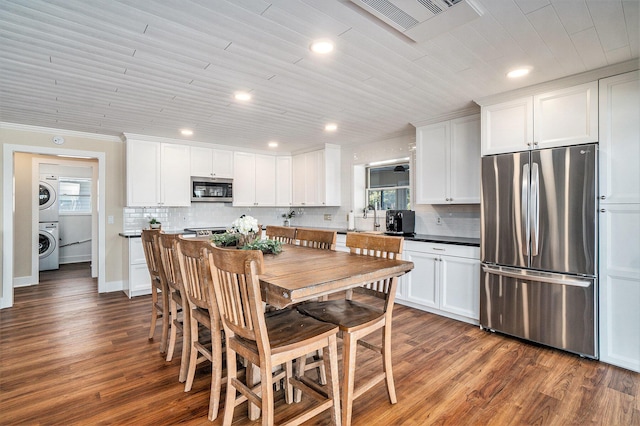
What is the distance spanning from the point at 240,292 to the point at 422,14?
5.90ft

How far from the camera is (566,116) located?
2727 millimetres

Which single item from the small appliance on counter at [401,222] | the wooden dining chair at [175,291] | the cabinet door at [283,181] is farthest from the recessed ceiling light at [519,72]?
the cabinet door at [283,181]

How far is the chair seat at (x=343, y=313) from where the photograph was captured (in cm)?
186

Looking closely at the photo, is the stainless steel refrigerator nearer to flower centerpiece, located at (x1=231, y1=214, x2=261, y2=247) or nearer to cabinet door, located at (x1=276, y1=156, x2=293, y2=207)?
flower centerpiece, located at (x1=231, y1=214, x2=261, y2=247)

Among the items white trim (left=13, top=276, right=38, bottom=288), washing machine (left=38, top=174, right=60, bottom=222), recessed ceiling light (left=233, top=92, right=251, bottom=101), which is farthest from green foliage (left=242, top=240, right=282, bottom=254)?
washing machine (left=38, top=174, right=60, bottom=222)

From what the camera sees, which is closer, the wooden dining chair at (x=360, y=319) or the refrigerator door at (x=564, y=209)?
the wooden dining chair at (x=360, y=319)

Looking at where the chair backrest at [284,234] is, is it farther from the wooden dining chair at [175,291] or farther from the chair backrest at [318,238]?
the wooden dining chair at [175,291]

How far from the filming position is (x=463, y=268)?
11.2 feet

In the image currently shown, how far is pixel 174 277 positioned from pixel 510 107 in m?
3.34

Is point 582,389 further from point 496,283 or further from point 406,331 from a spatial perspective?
point 406,331

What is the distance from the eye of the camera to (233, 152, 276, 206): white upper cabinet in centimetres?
562

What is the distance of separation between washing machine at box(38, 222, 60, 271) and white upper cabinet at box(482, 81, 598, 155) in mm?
7863

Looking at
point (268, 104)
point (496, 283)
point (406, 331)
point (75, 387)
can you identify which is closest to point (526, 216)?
point (496, 283)

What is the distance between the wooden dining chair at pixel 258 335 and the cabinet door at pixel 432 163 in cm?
267
